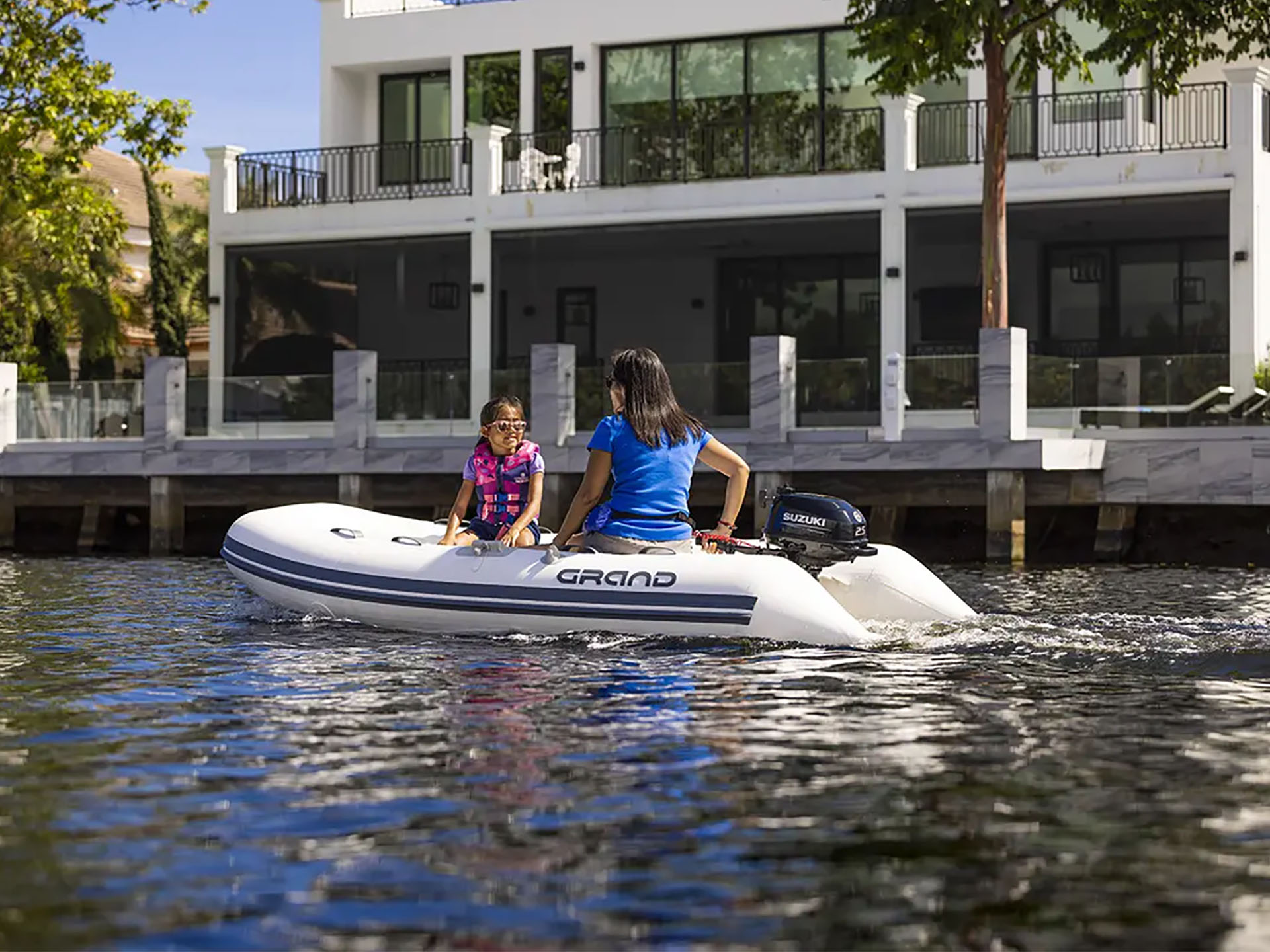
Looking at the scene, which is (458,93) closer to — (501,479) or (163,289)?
(163,289)

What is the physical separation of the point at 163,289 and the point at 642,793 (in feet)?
128

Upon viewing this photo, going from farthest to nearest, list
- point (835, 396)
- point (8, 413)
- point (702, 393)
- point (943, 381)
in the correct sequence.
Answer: point (8, 413), point (702, 393), point (835, 396), point (943, 381)

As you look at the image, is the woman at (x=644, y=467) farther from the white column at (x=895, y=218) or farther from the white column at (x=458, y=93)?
the white column at (x=458, y=93)

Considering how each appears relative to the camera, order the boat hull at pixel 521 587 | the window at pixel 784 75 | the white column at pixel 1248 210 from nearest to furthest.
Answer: the boat hull at pixel 521 587, the white column at pixel 1248 210, the window at pixel 784 75

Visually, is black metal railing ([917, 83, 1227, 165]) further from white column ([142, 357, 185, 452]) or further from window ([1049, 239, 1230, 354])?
white column ([142, 357, 185, 452])

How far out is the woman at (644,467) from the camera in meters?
12.2

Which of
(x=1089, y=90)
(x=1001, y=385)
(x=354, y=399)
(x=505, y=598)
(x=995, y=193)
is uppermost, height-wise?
(x=1089, y=90)

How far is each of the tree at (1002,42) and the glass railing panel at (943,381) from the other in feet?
2.44

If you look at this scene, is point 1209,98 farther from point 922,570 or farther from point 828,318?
point 922,570

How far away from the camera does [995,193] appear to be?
24.1m

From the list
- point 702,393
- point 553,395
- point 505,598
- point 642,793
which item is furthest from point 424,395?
point 642,793

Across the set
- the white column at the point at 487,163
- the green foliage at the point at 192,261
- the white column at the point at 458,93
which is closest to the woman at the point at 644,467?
the white column at the point at 487,163

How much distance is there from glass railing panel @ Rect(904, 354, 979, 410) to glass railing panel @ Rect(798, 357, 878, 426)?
2.12 ft

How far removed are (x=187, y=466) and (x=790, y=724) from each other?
61.7 feet
